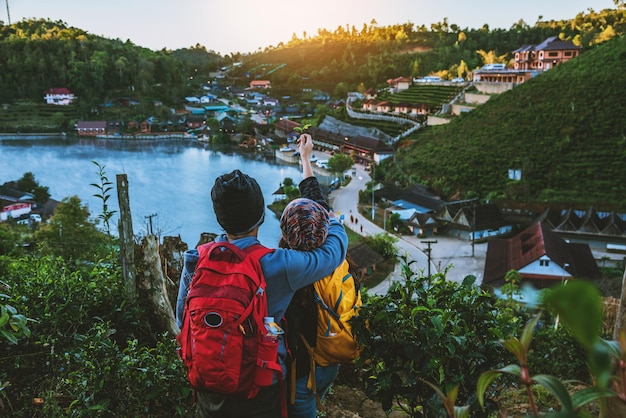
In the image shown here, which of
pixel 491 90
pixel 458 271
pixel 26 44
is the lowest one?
pixel 458 271

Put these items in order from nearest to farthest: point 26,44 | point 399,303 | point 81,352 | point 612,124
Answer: point 399,303 < point 81,352 < point 612,124 < point 26,44

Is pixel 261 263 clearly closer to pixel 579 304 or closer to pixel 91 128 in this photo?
pixel 579 304

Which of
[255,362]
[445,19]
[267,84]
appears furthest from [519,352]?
[445,19]

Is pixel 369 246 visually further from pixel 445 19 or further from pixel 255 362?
pixel 445 19

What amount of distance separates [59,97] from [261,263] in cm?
3992

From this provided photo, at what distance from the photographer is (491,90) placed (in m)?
23.8

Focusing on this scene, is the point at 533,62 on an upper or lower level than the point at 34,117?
upper

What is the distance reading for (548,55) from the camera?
79.8ft

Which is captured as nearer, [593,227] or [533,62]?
[593,227]

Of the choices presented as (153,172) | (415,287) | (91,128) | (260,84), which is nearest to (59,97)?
(91,128)

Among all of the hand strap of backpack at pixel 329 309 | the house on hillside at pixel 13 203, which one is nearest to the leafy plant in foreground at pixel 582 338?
the hand strap of backpack at pixel 329 309

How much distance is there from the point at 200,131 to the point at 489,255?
23.1 meters

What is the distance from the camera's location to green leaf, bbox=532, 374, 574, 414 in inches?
15.5

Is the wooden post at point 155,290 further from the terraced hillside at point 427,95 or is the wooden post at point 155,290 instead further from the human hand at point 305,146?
the terraced hillside at point 427,95
